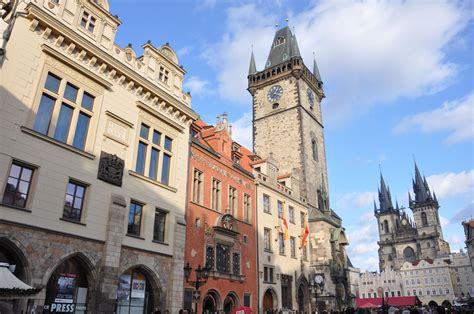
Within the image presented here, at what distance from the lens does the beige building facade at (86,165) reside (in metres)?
14.6

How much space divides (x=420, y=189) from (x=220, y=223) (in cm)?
12690

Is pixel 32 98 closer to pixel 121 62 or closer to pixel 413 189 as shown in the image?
pixel 121 62

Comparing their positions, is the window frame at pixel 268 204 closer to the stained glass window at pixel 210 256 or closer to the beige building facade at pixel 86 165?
the stained glass window at pixel 210 256

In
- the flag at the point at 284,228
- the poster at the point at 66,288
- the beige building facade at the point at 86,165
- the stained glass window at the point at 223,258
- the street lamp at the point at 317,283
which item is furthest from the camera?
the street lamp at the point at 317,283

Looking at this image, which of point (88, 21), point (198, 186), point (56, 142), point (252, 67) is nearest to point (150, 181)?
point (198, 186)

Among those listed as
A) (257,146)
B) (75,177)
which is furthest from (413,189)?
(75,177)

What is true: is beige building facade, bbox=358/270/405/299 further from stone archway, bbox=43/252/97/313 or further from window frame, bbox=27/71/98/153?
window frame, bbox=27/71/98/153

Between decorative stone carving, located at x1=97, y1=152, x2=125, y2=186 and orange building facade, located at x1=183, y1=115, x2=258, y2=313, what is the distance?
19.0 feet

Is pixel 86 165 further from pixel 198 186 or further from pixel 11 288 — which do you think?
pixel 198 186

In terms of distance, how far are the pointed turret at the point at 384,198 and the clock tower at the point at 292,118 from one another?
4109 inches

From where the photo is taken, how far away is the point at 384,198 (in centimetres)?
14438

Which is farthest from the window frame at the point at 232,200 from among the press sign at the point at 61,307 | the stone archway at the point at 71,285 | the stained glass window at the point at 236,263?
the press sign at the point at 61,307

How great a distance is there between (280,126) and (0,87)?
33.5m

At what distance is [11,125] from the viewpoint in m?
14.6
